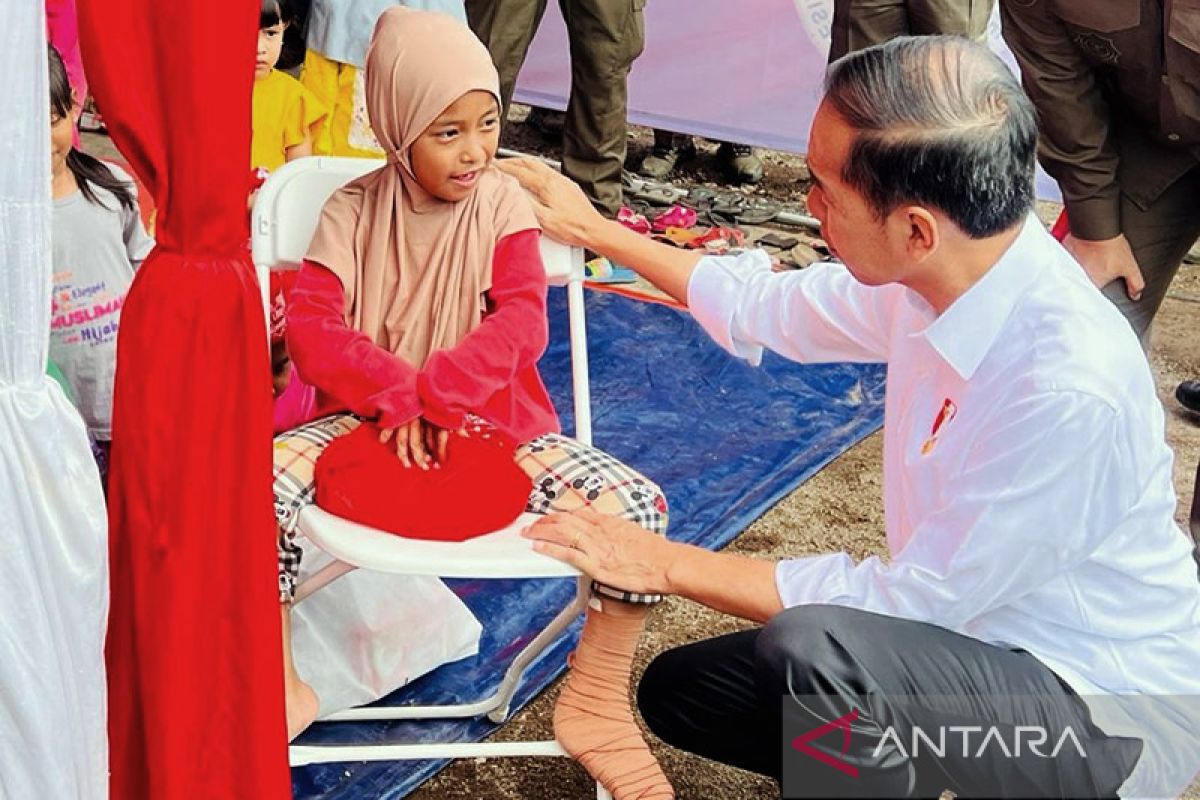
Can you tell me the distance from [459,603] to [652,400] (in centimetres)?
132

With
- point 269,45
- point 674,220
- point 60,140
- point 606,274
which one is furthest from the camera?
point 674,220

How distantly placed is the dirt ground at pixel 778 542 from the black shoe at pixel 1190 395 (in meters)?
0.03

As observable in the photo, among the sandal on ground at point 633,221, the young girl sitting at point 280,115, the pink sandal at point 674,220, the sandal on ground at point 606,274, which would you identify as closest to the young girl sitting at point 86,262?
the young girl sitting at point 280,115

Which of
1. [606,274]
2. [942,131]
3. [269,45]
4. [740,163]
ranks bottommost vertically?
[740,163]

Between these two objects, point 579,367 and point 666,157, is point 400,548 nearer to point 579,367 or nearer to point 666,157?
point 579,367

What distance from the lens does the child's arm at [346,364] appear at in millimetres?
2438

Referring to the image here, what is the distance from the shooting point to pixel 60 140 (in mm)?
2627

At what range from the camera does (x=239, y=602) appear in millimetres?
2055

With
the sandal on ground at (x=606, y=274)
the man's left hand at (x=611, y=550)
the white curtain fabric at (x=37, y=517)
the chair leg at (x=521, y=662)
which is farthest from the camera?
the sandal on ground at (x=606, y=274)

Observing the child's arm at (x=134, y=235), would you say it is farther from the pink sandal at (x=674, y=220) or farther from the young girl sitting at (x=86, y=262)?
the pink sandal at (x=674, y=220)

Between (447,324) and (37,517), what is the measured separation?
33.8 inches

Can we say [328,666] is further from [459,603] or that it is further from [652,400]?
[652,400]

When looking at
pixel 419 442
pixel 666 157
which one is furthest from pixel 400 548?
pixel 666 157
